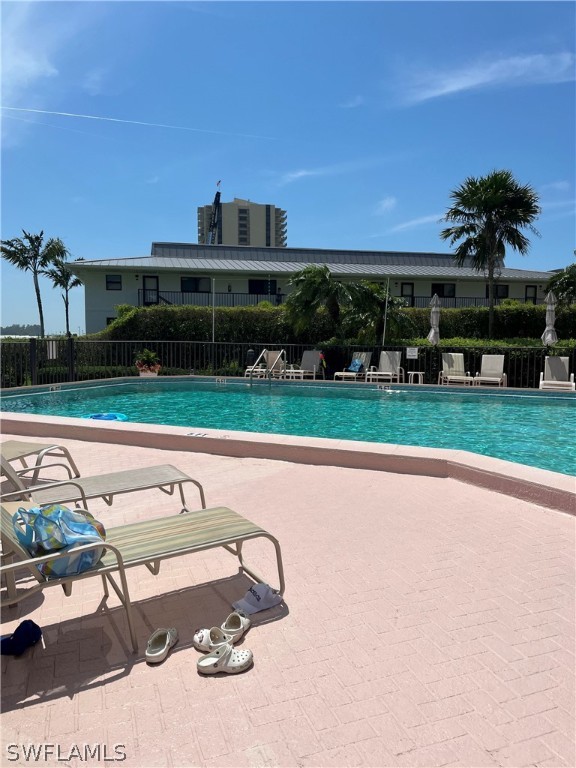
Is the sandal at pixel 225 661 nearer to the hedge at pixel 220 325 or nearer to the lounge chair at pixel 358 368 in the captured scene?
the lounge chair at pixel 358 368

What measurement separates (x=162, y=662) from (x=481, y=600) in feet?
5.56

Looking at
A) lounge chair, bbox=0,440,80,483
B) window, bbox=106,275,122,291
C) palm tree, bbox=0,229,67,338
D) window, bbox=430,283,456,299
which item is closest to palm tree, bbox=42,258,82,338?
palm tree, bbox=0,229,67,338

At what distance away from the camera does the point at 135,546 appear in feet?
8.79

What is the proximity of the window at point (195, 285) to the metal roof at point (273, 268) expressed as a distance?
67 cm

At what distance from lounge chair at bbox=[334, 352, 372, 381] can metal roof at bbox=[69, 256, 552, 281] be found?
12183 mm

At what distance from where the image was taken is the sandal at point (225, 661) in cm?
232

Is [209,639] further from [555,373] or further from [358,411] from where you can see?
[555,373]

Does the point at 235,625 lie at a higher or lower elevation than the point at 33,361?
lower

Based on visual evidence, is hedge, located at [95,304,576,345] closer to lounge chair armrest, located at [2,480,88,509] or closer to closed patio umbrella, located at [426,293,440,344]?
closed patio umbrella, located at [426,293,440,344]

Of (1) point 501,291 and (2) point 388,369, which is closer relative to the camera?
(2) point 388,369

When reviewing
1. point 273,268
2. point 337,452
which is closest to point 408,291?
point 273,268

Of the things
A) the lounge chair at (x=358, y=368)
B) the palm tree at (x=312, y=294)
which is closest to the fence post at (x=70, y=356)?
the palm tree at (x=312, y=294)

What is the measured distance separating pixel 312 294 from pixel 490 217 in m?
8.74

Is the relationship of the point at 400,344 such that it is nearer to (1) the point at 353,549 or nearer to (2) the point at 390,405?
(2) the point at 390,405
